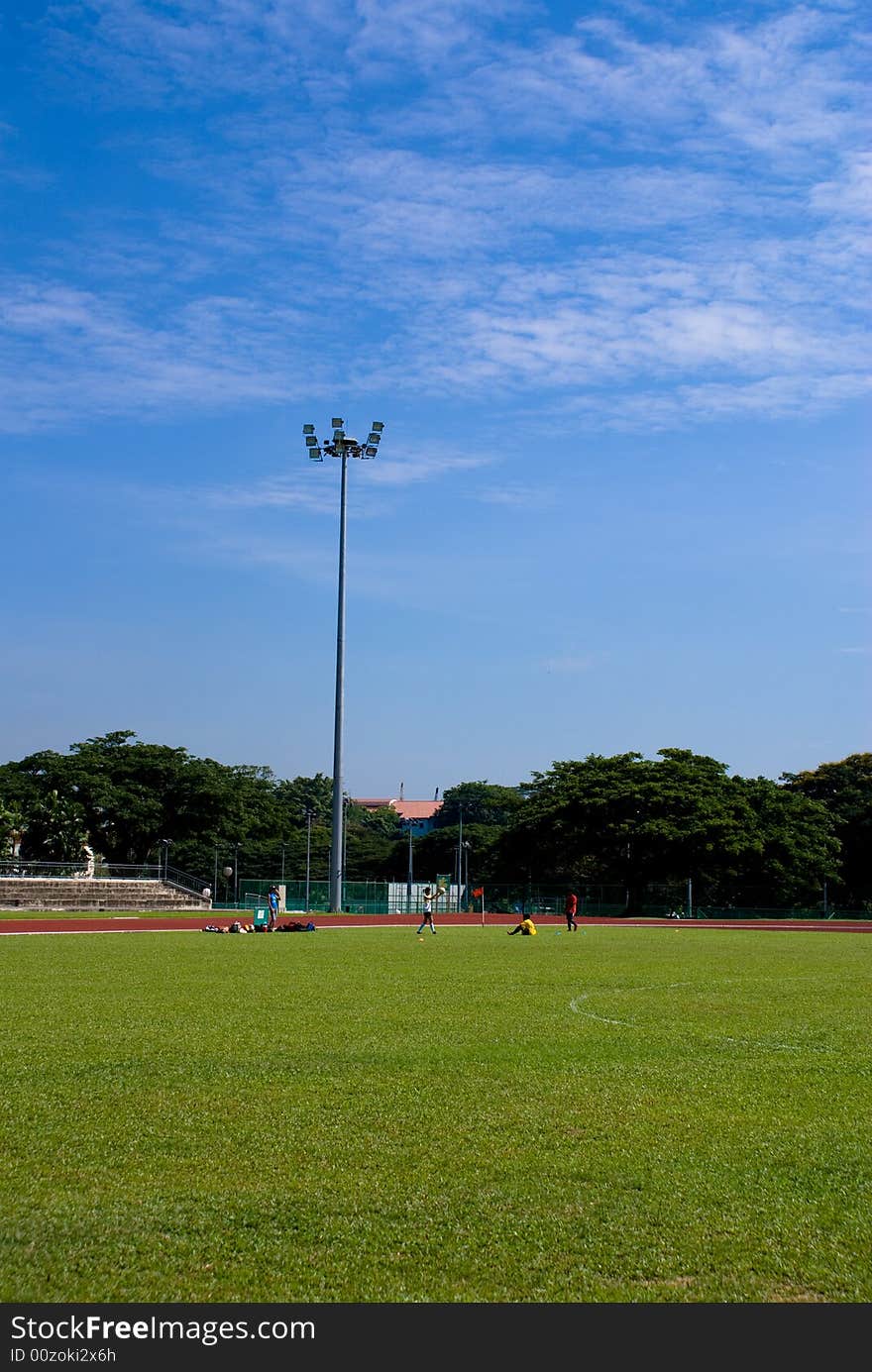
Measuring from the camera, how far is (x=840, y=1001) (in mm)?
14469

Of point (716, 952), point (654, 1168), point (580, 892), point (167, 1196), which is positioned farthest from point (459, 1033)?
point (580, 892)

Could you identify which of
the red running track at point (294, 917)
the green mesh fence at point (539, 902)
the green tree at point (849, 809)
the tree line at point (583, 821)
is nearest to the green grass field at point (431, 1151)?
the red running track at point (294, 917)

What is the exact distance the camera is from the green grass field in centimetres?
460

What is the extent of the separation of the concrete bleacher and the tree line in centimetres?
1194

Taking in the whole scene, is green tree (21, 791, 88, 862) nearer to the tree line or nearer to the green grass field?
the tree line

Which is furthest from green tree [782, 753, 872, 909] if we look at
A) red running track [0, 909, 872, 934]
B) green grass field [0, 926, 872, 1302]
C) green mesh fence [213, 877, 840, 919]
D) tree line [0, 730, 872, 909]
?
green grass field [0, 926, 872, 1302]

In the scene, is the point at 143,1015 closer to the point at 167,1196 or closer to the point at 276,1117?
the point at 276,1117

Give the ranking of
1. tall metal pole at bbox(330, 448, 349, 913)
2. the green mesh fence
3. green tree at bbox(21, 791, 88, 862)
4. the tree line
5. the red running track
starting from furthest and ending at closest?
green tree at bbox(21, 791, 88, 862)
the tree line
the green mesh fence
tall metal pole at bbox(330, 448, 349, 913)
the red running track

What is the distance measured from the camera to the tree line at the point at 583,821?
62.0 m

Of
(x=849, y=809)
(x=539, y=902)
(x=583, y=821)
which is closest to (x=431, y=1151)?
(x=539, y=902)

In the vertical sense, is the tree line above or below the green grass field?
above

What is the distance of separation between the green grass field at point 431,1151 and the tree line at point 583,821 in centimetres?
4926

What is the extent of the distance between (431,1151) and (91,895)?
46.1 metres

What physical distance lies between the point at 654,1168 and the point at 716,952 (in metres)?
19.8
